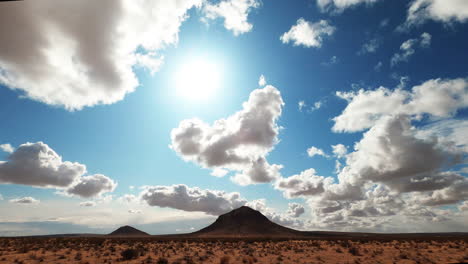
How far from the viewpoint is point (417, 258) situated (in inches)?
1125

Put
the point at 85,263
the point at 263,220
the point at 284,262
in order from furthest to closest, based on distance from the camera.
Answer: the point at 263,220 < the point at 284,262 < the point at 85,263

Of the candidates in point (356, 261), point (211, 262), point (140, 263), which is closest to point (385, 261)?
point (356, 261)

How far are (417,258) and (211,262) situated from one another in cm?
2291

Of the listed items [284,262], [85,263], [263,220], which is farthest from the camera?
[263,220]

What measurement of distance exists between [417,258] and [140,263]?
30.1 m

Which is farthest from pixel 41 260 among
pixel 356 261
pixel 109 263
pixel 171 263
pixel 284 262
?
pixel 356 261

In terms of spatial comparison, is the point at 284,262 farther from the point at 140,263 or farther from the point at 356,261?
the point at 140,263

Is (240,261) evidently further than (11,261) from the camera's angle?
Yes

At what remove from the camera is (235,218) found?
7785 inches

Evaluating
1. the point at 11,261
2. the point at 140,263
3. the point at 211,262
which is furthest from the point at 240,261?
the point at 11,261

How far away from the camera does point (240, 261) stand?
90.8 ft

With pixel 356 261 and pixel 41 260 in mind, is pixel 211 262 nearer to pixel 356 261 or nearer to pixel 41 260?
pixel 356 261

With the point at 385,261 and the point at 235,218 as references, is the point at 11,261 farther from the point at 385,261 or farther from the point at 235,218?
the point at 235,218

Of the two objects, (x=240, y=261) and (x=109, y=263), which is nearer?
(x=109, y=263)
